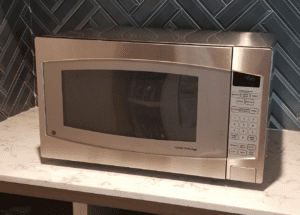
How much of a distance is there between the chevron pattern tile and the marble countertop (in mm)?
325

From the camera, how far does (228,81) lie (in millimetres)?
800

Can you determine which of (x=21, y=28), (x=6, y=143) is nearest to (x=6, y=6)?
(x=21, y=28)

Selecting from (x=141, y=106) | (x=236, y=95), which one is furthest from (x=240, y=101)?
(x=141, y=106)

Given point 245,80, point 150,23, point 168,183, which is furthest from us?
point 150,23

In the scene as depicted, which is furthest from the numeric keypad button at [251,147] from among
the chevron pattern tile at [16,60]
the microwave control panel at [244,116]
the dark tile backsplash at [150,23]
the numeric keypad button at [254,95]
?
the chevron pattern tile at [16,60]

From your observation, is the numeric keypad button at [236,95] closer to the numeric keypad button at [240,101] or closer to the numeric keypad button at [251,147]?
the numeric keypad button at [240,101]

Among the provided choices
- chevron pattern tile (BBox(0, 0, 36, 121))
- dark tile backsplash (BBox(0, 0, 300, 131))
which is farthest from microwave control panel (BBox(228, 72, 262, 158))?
chevron pattern tile (BBox(0, 0, 36, 121))

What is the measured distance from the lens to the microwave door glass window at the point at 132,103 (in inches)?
33.3

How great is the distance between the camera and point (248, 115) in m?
0.81

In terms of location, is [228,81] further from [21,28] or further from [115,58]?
[21,28]

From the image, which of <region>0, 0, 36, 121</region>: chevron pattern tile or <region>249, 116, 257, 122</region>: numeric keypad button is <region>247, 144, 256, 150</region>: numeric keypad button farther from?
<region>0, 0, 36, 121</region>: chevron pattern tile

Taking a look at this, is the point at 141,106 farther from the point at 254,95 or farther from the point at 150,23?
the point at 150,23

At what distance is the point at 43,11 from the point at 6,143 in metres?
0.56

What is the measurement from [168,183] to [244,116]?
25 centimetres
